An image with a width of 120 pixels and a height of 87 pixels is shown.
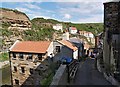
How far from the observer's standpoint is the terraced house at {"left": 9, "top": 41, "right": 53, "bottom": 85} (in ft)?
99.8

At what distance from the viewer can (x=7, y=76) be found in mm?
34969

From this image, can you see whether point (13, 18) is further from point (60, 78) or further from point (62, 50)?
point (60, 78)

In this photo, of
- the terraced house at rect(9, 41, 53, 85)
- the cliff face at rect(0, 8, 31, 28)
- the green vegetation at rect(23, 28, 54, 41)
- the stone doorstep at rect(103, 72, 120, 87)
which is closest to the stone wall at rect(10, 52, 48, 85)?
the terraced house at rect(9, 41, 53, 85)

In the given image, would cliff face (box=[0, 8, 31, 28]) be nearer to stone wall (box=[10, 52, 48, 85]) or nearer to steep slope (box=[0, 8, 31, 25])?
steep slope (box=[0, 8, 31, 25])

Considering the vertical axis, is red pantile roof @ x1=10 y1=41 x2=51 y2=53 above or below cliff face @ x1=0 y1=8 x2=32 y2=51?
below

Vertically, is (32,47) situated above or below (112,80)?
above

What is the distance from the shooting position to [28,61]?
103ft

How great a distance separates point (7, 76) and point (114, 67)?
23.0 meters

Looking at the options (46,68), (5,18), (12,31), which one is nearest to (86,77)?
(46,68)

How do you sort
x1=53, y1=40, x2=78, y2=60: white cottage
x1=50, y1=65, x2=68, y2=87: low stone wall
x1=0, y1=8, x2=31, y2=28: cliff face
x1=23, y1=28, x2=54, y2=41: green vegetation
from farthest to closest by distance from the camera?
x1=0, y1=8, x2=31, y2=28: cliff face < x1=23, y1=28, x2=54, y2=41: green vegetation < x1=53, y1=40, x2=78, y2=60: white cottage < x1=50, y1=65, x2=68, y2=87: low stone wall

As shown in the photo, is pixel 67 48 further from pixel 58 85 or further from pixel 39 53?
pixel 58 85

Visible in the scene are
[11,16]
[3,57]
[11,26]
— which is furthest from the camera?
[11,16]

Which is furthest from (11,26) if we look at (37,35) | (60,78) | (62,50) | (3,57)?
(60,78)

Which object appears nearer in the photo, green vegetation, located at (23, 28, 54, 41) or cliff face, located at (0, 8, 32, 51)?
cliff face, located at (0, 8, 32, 51)
